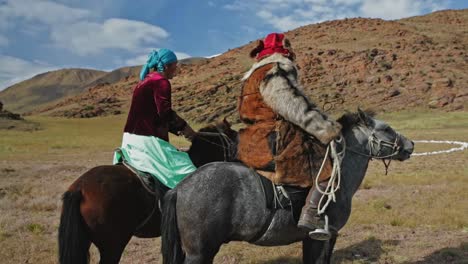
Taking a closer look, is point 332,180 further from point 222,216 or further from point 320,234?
point 222,216

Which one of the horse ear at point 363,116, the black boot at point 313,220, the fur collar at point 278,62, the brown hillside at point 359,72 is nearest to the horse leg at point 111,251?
the black boot at point 313,220

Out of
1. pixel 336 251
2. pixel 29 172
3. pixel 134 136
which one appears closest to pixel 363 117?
pixel 134 136

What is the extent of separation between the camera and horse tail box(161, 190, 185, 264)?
4336 mm

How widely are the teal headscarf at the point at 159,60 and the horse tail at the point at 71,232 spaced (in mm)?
1668

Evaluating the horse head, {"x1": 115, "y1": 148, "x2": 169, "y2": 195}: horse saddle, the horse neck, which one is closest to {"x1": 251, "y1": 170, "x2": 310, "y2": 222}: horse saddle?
the horse neck

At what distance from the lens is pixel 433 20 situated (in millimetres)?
117938

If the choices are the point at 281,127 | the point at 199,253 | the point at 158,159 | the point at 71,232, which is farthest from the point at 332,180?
the point at 71,232

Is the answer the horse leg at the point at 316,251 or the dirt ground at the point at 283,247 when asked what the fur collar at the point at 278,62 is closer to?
the horse leg at the point at 316,251

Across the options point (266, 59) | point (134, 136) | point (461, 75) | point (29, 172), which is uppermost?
point (461, 75)

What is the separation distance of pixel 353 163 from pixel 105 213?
8.91 ft

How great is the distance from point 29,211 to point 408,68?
71.4 metres

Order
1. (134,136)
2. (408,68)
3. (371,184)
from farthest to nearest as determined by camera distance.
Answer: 1. (408,68)
2. (371,184)
3. (134,136)

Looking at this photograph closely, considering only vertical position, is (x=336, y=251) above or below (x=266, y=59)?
below

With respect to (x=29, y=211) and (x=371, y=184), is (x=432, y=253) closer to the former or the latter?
(x=371, y=184)
